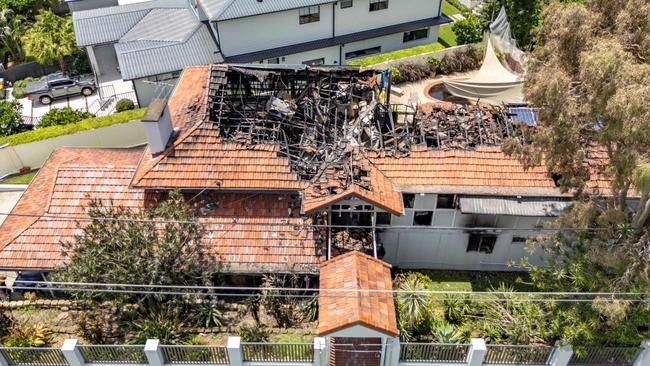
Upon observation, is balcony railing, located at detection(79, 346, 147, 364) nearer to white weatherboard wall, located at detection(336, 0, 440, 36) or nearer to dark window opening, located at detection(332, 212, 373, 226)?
dark window opening, located at detection(332, 212, 373, 226)

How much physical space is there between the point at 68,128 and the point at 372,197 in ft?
65.4

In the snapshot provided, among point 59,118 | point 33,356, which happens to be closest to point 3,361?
point 33,356

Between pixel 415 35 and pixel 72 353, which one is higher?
pixel 415 35

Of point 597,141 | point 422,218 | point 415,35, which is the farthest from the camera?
point 415,35

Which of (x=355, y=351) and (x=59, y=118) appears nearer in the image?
(x=355, y=351)

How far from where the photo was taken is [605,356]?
60.0 ft

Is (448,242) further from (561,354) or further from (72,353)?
(72,353)

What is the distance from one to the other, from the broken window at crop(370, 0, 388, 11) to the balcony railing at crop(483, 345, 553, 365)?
26871mm

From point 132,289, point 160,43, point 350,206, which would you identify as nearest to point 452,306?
point 350,206

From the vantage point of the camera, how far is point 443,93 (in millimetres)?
36125

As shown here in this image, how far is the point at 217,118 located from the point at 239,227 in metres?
5.40

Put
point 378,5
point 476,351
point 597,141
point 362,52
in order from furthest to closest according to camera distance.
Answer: point 362,52, point 378,5, point 476,351, point 597,141

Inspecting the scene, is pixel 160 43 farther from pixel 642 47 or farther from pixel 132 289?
pixel 642 47

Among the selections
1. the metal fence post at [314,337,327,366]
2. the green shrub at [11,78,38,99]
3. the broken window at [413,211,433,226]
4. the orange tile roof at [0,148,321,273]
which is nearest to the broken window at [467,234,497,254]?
the broken window at [413,211,433,226]
